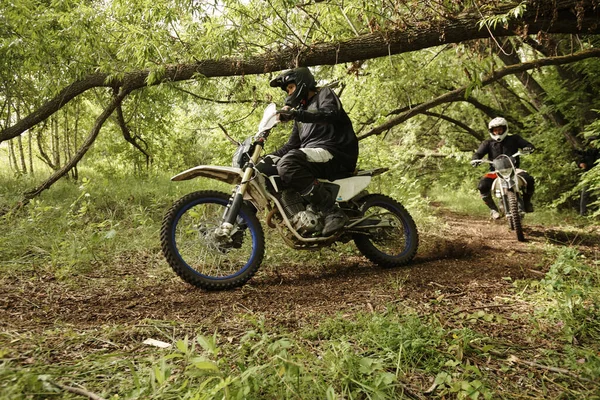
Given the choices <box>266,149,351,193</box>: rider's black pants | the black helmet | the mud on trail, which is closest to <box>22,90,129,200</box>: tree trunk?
the mud on trail

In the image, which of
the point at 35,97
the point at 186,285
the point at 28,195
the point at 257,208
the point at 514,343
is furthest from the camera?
the point at 35,97

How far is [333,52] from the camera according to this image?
4816 mm

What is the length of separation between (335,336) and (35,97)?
7.60 meters

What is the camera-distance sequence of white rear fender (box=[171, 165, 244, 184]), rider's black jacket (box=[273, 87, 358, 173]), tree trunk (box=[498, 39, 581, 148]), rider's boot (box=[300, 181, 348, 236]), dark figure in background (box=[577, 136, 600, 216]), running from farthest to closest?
tree trunk (box=[498, 39, 581, 148])
dark figure in background (box=[577, 136, 600, 216])
rider's black jacket (box=[273, 87, 358, 173])
rider's boot (box=[300, 181, 348, 236])
white rear fender (box=[171, 165, 244, 184])

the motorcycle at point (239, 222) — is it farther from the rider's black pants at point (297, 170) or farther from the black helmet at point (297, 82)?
the black helmet at point (297, 82)

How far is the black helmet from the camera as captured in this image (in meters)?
4.02

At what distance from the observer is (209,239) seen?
352cm

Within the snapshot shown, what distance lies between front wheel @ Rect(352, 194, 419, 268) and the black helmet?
51.2 inches

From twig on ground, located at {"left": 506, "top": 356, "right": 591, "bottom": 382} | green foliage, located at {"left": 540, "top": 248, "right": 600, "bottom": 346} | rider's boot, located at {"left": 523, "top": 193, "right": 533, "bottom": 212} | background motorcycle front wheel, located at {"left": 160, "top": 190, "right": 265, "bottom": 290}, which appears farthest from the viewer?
rider's boot, located at {"left": 523, "top": 193, "right": 533, "bottom": 212}

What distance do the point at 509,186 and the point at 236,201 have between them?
14.8 feet

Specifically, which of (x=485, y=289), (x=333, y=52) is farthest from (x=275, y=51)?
(x=485, y=289)

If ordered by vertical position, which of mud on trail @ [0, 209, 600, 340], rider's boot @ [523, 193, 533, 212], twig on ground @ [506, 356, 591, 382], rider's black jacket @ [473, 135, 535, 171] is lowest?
twig on ground @ [506, 356, 591, 382]

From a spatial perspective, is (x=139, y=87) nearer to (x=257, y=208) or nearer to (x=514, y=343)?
(x=257, y=208)

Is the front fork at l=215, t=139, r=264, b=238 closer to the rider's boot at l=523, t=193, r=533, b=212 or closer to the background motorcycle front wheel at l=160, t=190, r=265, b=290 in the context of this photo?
the background motorcycle front wheel at l=160, t=190, r=265, b=290
